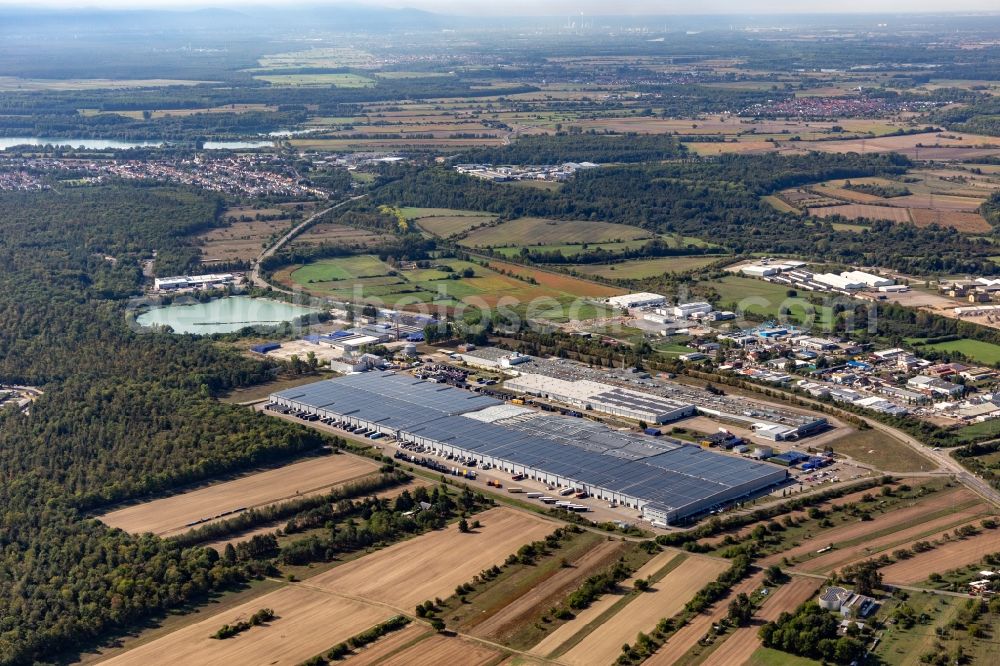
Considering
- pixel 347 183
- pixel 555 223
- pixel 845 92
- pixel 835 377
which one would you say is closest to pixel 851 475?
pixel 835 377

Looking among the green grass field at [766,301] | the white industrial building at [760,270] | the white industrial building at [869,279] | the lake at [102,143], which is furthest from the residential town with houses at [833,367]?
the lake at [102,143]

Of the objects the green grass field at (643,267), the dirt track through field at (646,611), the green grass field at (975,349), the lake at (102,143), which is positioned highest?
the lake at (102,143)

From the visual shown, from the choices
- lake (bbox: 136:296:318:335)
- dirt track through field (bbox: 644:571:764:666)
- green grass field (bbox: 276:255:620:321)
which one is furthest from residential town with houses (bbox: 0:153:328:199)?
dirt track through field (bbox: 644:571:764:666)

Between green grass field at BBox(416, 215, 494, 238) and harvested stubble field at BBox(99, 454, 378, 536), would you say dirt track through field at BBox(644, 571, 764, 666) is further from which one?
green grass field at BBox(416, 215, 494, 238)

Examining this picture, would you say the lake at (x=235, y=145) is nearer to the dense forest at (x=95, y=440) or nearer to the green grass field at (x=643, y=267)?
the dense forest at (x=95, y=440)

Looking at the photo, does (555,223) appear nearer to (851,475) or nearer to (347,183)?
(347,183)
